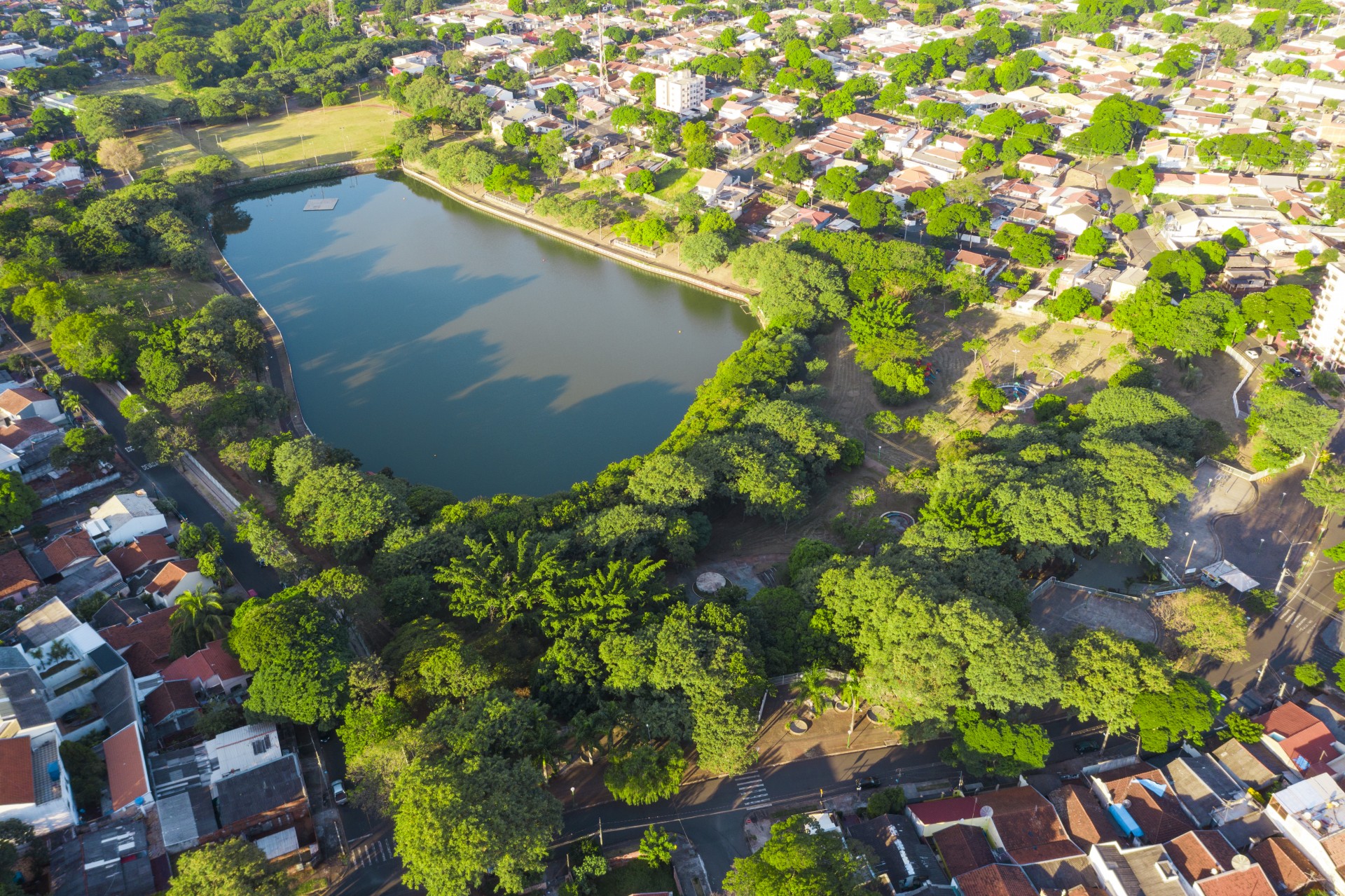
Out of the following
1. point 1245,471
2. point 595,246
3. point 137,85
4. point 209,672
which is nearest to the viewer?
point 209,672

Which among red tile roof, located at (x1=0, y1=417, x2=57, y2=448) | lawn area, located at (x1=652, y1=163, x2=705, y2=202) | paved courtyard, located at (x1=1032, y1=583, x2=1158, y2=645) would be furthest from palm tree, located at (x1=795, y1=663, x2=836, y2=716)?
lawn area, located at (x1=652, y1=163, x2=705, y2=202)

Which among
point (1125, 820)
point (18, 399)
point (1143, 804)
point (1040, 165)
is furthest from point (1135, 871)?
point (1040, 165)

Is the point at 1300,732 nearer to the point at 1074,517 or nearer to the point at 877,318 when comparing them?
the point at 1074,517

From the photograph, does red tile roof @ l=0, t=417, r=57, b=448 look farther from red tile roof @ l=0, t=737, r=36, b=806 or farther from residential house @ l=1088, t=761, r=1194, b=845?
residential house @ l=1088, t=761, r=1194, b=845

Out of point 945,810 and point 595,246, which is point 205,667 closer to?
point 945,810

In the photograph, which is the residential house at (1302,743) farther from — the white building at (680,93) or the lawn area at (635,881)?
the white building at (680,93)

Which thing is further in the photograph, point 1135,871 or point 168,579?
point 168,579
